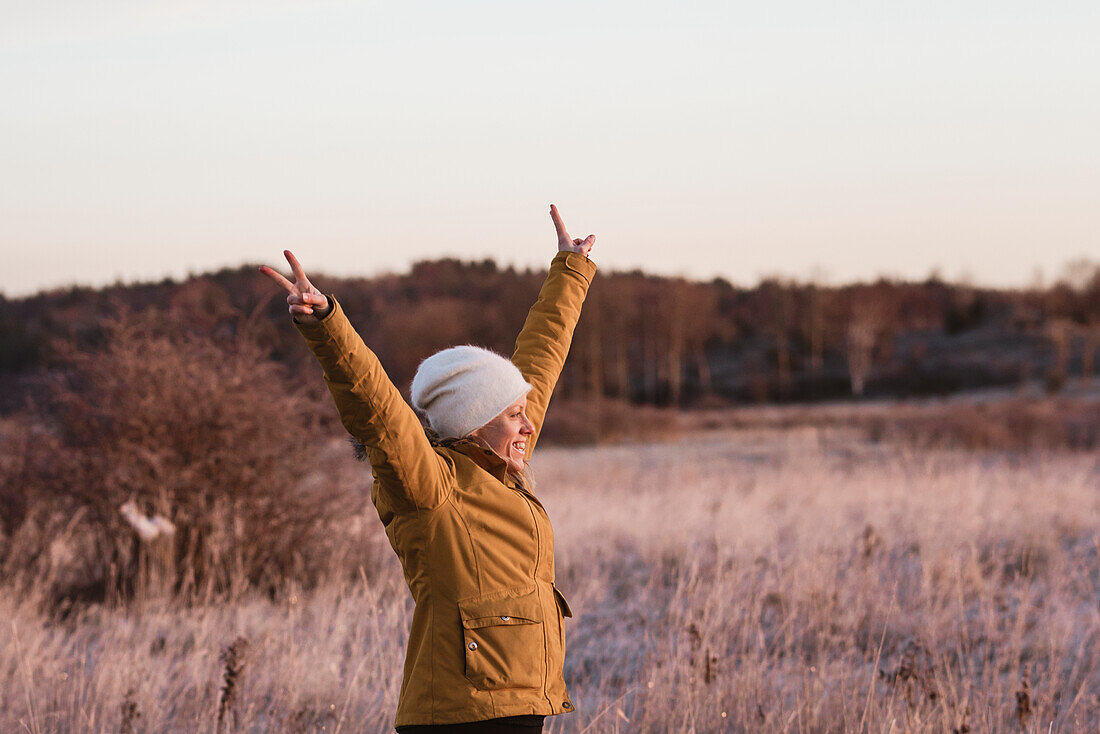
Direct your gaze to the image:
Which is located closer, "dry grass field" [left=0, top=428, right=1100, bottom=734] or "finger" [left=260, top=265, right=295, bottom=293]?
"finger" [left=260, top=265, right=295, bottom=293]

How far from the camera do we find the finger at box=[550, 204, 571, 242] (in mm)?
3174

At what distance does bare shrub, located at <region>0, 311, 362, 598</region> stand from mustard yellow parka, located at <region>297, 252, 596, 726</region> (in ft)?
12.8

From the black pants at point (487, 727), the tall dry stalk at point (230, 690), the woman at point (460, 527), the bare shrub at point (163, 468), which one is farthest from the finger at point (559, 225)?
the bare shrub at point (163, 468)

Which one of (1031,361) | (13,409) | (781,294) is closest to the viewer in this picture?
(13,409)

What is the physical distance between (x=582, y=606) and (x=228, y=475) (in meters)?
2.27

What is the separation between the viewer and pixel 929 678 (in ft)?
13.4

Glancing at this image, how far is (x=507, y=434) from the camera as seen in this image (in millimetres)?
2500

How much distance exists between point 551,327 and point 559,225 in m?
0.36

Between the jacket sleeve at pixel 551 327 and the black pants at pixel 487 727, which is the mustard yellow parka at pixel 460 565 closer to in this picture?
the black pants at pixel 487 727

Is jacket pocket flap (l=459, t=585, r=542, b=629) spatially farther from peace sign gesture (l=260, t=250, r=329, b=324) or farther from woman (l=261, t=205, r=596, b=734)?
peace sign gesture (l=260, t=250, r=329, b=324)

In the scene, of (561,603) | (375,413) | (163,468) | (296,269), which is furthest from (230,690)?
(163,468)

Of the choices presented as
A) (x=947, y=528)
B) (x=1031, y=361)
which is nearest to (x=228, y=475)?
(x=947, y=528)

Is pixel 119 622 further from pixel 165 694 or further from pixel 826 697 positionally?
pixel 826 697

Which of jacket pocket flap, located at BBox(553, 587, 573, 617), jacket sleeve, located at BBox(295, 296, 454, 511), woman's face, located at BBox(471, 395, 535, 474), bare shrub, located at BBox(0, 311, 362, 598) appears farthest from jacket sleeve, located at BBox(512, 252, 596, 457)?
bare shrub, located at BBox(0, 311, 362, 598)
